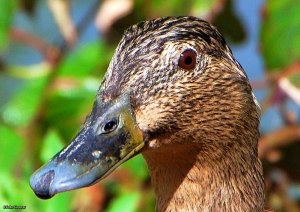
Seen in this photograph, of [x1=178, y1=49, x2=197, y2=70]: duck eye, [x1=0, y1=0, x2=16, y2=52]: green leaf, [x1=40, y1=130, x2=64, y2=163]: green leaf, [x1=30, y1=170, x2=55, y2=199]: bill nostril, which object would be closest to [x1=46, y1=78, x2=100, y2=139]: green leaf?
[x1=0, y1=0, x2=16, y2=52]: green leaf

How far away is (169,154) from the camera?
2602 millimetres

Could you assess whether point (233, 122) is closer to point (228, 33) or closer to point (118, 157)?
point (118, 157)

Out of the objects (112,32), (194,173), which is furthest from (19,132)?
(194,173)

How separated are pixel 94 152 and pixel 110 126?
76 mm

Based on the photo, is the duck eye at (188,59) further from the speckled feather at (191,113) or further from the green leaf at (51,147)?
the green leaf at (51,147)

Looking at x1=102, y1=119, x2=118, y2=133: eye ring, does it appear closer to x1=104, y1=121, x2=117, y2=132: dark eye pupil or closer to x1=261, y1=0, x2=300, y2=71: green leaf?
x1=104, y1=121, x2=117, y2=132: dark eye pupil

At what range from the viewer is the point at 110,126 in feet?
8.01

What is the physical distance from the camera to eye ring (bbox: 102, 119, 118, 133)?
2430 millimetres

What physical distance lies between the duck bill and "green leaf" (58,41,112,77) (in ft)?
5.82

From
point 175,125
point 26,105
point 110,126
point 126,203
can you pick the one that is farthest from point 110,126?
point 26,105

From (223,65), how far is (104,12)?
162 cm

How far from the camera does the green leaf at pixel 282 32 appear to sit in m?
3.64

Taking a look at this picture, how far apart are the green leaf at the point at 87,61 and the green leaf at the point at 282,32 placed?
2.72ft

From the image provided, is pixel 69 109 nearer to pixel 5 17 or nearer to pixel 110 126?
pixel 5 17
